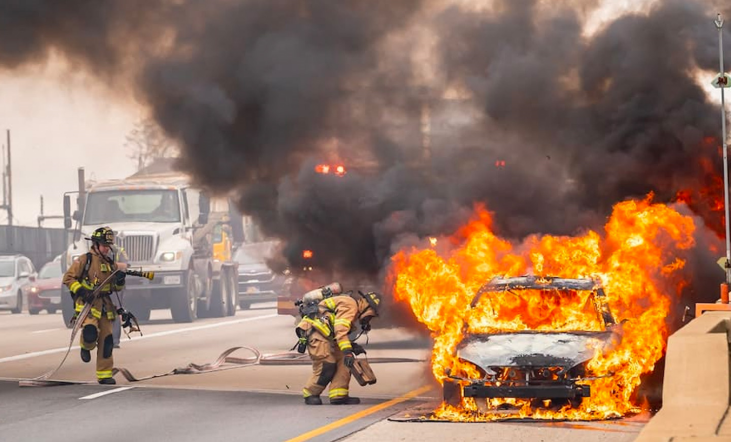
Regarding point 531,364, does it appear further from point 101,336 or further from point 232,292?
point 232,292

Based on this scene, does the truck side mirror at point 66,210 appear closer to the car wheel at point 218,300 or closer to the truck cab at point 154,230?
the truck cab at point 154,230

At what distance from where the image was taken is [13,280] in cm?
3997

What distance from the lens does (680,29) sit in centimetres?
2166

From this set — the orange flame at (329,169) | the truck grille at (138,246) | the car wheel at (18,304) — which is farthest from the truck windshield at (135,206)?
the car wheel at (18,304)

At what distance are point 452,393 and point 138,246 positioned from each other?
20.2m

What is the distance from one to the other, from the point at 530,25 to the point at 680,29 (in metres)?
2.46

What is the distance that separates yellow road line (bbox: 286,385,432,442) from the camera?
1062cm

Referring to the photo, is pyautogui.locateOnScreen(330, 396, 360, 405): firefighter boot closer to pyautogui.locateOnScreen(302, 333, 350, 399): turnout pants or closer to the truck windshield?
pyautogui.locateOnScreen(302, 333, 350, 399): turnout pants

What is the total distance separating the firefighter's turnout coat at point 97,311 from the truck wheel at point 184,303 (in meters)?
15.8

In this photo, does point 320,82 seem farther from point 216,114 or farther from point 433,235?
point 433,235

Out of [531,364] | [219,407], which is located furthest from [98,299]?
[531,364]

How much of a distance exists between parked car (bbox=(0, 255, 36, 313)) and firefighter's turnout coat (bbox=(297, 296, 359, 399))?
27808 millimetres

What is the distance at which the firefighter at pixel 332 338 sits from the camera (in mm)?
12711

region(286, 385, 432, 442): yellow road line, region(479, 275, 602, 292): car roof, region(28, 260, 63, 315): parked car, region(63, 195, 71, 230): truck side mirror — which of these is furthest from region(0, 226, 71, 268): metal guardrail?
region(479, 275, 602, 292): car roof
